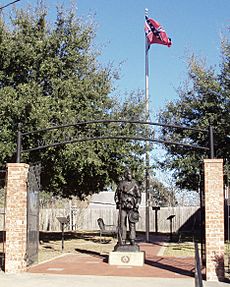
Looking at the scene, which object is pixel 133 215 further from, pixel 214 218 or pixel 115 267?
pixel 214 218

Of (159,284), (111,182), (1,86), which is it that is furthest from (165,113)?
(159,284)

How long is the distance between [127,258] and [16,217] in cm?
366

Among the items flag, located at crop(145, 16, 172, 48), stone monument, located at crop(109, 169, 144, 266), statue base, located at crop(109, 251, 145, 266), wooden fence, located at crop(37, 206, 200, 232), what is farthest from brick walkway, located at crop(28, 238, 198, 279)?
wooden fence, located at crop(37, 206, 200, 232)

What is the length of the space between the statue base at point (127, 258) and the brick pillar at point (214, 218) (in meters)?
2.95

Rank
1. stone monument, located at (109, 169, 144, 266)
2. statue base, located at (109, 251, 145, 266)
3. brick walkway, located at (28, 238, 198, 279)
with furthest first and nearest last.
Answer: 1. stone monument, located at (109, 169, 144, 266)
2. statue base, located at (109, 251, 145, 266)
3. brick walkway, located at (28, 238, 198, 279)

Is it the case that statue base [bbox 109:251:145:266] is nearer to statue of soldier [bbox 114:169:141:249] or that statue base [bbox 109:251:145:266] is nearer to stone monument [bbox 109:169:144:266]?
stone monument [bbox 109:169:144:266]

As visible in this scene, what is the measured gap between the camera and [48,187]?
65.2 feet

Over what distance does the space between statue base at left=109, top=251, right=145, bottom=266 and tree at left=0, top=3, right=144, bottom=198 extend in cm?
387

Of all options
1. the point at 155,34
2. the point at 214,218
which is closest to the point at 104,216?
the point at 155,34

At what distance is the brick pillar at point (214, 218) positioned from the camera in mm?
11250

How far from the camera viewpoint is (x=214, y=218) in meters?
11.4

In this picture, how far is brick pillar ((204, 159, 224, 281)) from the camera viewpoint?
1125 centimetres

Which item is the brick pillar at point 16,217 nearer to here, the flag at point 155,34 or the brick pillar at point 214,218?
the brick pillar at point 214,218

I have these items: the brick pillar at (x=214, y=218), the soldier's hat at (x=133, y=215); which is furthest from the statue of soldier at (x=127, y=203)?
the brick pillar at (x=214, y=218)
